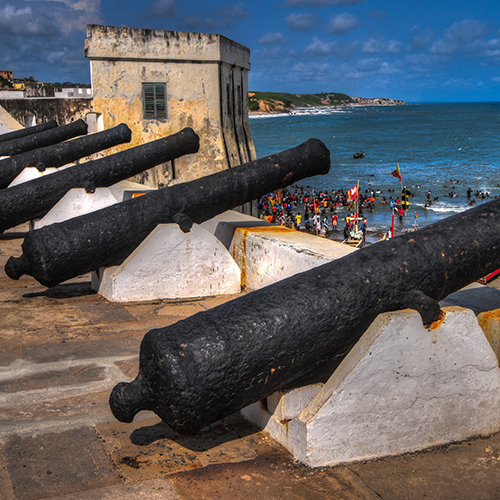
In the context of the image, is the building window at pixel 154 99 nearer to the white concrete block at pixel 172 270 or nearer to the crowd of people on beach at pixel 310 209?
the white concrete block at pixel 172 270

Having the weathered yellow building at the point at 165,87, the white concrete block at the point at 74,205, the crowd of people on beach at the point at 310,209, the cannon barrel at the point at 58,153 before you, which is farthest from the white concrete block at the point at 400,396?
the crowd of people on beach at the point at 310,209

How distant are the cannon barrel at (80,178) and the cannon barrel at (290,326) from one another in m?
4.84

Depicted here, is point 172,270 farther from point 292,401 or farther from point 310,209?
point 310,209

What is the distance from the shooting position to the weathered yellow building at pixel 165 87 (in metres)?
18.4

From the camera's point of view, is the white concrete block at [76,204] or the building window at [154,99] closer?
the white concrete block at [76,204]

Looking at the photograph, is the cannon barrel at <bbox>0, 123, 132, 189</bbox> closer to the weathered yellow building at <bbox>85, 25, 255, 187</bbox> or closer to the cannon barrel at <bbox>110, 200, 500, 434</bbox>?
the cannon barrel at <bbox>110, 200, 500, 434</bbox>

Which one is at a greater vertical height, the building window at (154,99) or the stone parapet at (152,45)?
the stone parapet at (152,45)

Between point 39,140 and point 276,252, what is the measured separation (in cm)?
698

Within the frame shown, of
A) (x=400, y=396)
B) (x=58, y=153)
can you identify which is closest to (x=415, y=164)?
(x=58, y=153)

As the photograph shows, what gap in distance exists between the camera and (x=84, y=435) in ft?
9.89

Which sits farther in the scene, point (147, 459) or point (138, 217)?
A: point (138, 217)

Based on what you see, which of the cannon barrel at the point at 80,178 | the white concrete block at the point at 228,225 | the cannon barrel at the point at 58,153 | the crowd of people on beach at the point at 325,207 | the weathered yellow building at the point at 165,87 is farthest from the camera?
the crowd of people on beach at the point at 325,207

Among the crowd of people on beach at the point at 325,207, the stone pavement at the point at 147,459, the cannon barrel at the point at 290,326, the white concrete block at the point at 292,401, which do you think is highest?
the cannon barrel at the point at 290,326

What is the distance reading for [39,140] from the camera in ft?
35.7
